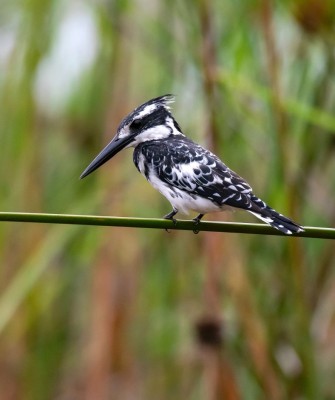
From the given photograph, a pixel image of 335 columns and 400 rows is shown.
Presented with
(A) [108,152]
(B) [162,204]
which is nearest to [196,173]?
(A) [108,152]

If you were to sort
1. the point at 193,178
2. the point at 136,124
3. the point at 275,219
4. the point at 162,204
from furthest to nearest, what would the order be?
the point at 162,204 < the point at 136,124 < the point at 193,178 < the point at 275,219

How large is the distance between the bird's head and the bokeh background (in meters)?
0.18

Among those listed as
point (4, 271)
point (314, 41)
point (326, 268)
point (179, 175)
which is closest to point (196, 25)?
point (314, 41)

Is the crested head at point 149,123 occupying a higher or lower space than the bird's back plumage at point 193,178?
higher

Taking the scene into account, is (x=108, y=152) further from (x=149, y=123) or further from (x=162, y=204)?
(x=162, y=204)

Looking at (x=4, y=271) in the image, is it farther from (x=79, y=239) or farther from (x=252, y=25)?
(x=252, y=25)

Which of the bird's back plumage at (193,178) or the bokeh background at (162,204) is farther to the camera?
the bokeh background at (162,204)

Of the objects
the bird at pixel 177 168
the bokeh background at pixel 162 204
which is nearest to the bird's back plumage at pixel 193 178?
the bird at pixel 177 168

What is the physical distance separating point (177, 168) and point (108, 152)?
0.16 meters

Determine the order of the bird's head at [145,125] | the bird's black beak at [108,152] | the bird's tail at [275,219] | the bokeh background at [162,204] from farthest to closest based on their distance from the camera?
the bokeh background at [162,204] < the bird's head at [145,125] < the bird's black beak at [108,152] < the bird's tail at [275,219]

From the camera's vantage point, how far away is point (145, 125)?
2.15m

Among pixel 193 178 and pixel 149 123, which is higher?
pixel 149 123

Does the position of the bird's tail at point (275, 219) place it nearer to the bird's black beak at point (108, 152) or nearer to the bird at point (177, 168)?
the bird at point (177, 168)

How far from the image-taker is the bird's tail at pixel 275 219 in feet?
5.27
